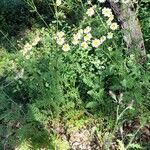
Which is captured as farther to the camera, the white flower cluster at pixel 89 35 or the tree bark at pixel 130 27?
the tree bark at pixel 130 27

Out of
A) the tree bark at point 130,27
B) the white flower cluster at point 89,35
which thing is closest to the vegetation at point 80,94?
the white flower cluster at point 89,35

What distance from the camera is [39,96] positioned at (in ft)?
16.7

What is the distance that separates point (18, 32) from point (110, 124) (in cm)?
377

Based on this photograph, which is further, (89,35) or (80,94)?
(80,94)

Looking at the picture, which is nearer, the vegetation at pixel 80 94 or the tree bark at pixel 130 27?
the vegetation at pixel 80 94

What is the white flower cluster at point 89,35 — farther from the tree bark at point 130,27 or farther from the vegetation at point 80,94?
the tree bark at point 130,27

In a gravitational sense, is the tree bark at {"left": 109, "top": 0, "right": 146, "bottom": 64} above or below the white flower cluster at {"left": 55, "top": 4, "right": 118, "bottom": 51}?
below

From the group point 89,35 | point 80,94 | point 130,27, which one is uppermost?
point 89,35

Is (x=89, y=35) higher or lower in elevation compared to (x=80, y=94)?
higher

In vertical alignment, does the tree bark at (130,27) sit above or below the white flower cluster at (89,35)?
below

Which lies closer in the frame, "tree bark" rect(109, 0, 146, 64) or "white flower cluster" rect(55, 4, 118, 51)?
"white flower cluster" rect(55, 4, 118, 51)

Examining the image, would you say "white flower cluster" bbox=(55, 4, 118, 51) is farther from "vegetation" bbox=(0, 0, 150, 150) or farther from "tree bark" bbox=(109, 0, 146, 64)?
"tree bark" bbox=(109, 0, 146, 64)

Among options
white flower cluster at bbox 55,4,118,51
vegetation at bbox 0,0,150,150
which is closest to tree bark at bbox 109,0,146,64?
vegetation at bbox 0,0,150,150

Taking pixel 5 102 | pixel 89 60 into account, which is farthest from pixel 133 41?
pixel 5 102
